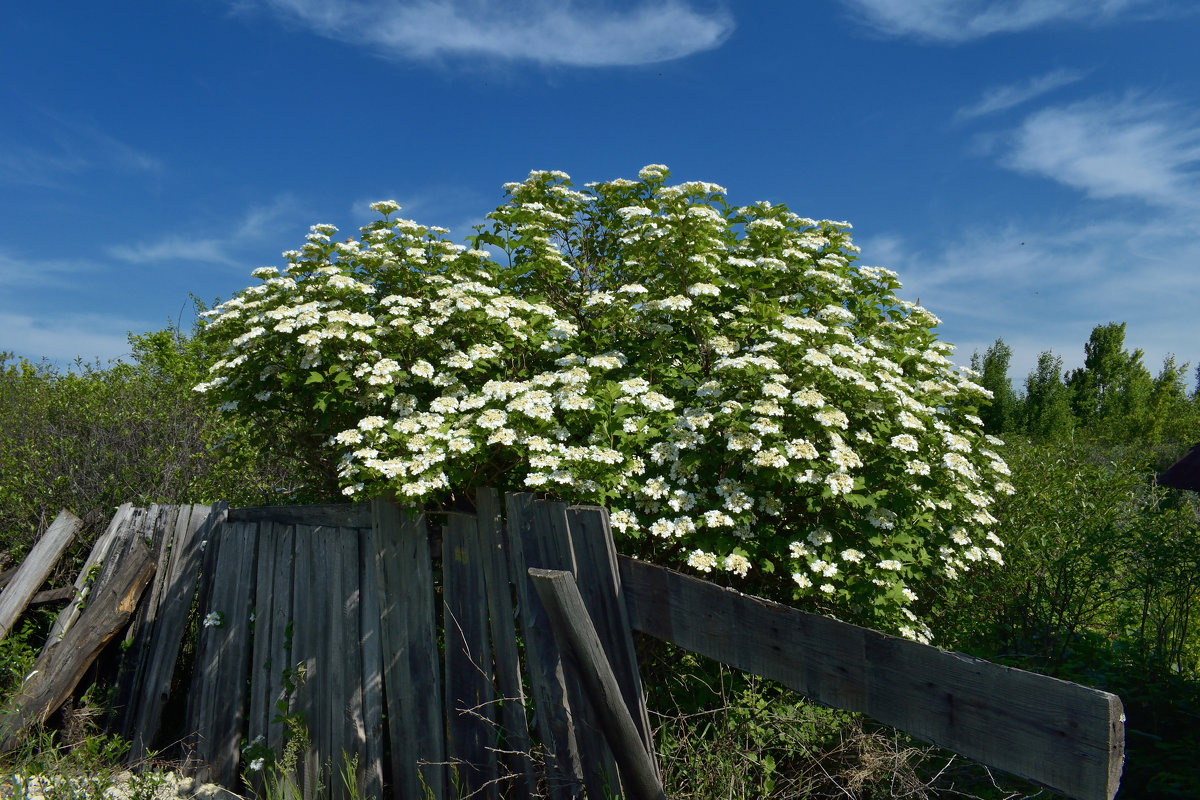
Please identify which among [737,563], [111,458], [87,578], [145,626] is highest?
[111,458]

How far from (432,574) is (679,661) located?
1.31 m

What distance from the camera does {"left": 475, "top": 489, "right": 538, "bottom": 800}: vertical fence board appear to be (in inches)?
123

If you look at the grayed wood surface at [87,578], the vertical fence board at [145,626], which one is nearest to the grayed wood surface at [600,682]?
the vertical fence board at [145,626]

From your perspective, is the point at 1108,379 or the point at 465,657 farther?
the point at 1108,379

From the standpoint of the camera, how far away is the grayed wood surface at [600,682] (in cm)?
249

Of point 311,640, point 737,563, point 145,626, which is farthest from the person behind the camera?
point 145,626

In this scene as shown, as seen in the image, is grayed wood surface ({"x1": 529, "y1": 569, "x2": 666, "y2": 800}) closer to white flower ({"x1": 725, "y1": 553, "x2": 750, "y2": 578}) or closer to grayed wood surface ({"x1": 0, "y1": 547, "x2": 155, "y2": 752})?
white flower ({"x1": 725, "y1": 553, "x2": 750, "y2": 578})

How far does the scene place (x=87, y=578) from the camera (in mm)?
5516

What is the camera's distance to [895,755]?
116 inches

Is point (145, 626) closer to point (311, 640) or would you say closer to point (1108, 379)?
point (311, 640)

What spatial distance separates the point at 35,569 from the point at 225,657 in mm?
2512

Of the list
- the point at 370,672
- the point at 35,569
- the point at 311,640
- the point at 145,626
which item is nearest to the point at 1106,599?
the point at 370,672

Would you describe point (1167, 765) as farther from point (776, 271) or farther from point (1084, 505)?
point (776, 271)

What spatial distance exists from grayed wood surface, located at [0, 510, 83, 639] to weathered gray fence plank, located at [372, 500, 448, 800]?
12.6ft
